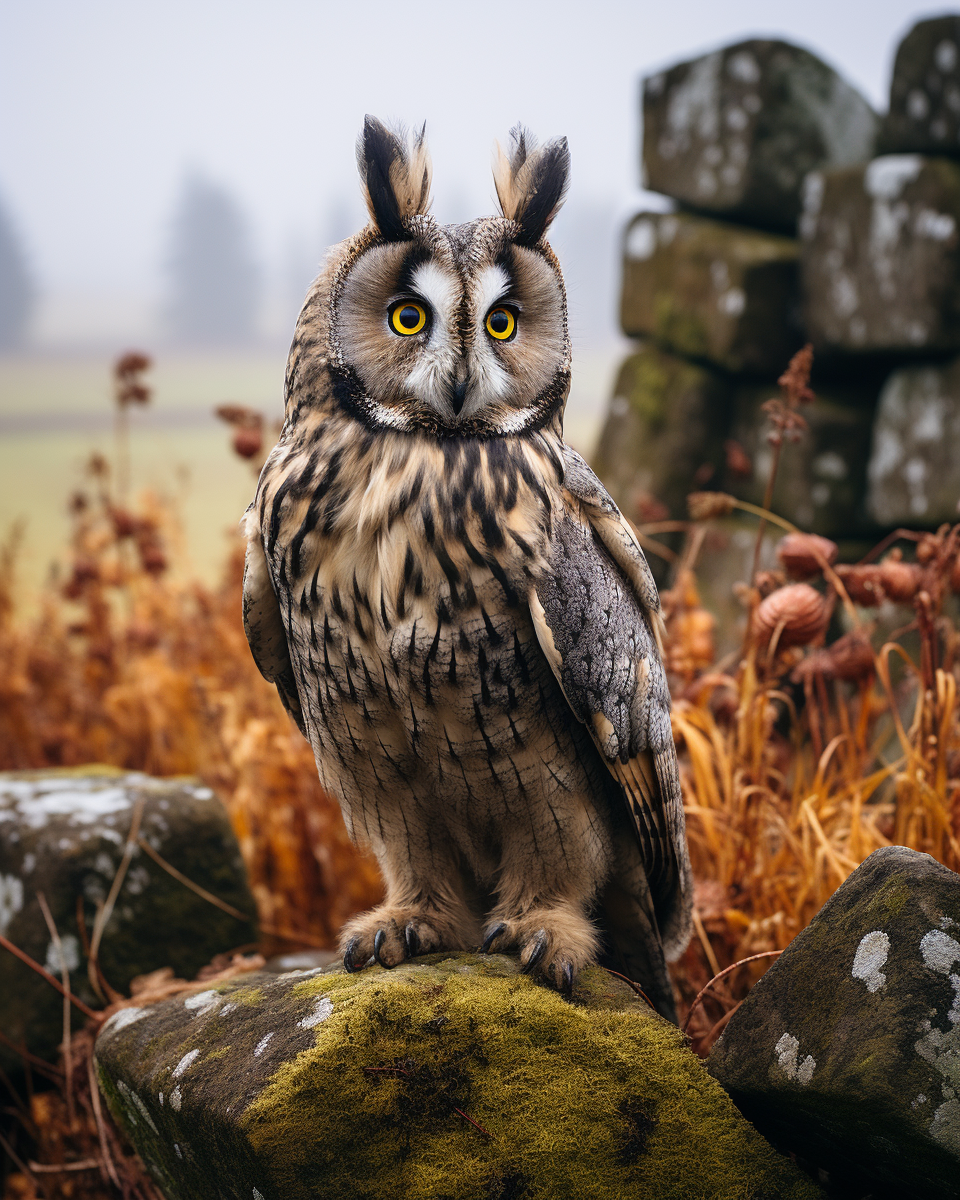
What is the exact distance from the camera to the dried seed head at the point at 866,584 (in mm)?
1893

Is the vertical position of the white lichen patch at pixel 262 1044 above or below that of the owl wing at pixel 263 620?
below

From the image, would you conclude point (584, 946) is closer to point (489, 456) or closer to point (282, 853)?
point (489, 456)

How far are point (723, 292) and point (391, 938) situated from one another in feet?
11.0

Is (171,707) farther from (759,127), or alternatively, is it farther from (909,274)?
(759,127)

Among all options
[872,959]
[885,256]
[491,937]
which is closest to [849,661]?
[872,959]

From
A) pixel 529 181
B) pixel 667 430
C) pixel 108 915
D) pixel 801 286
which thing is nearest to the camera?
pixel 529 181

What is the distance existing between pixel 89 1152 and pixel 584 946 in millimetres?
1260

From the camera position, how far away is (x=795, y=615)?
189cm

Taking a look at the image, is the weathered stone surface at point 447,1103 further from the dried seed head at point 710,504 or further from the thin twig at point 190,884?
the dried seed head at point 710,504

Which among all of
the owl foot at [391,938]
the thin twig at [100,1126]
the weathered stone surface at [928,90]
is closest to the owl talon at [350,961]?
the owl foot at [391,938]

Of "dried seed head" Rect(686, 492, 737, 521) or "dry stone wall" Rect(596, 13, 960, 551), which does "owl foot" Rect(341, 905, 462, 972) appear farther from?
"dry stone wall" Rect(596, 13, 960, 551)

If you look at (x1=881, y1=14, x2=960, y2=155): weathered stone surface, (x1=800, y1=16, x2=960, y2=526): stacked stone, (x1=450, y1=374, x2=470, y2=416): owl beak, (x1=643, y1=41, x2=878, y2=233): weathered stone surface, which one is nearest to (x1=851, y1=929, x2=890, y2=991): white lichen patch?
(x1=450, y1=374, x2=470, y2=416): owl beak

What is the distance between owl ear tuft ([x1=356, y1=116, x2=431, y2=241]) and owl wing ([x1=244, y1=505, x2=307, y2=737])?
533 mm

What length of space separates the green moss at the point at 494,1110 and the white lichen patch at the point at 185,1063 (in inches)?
8.5
